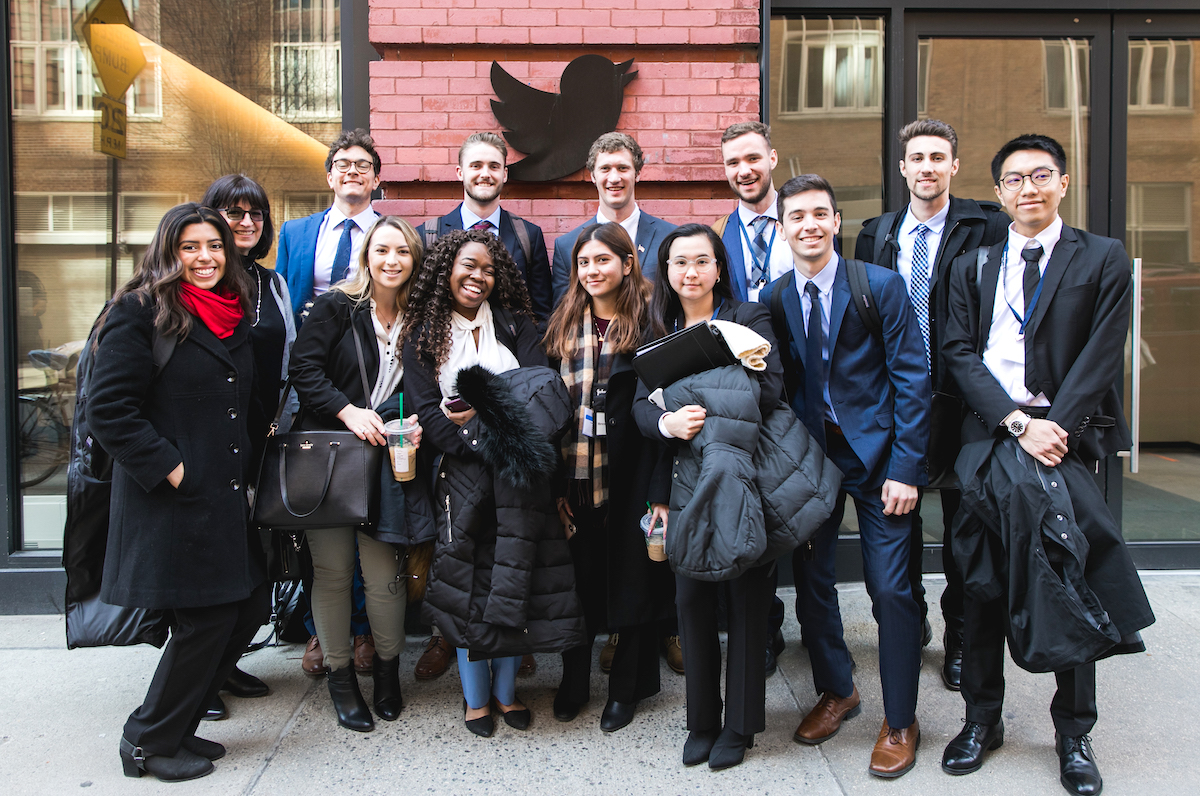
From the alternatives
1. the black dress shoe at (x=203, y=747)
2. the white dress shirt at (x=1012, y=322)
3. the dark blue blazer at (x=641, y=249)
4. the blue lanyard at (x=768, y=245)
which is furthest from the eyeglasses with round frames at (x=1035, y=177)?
the black dress shoe at (x=203, y=747)

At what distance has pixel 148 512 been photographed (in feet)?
9.66

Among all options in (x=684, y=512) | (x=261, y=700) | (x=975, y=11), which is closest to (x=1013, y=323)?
(x=684, y=512)

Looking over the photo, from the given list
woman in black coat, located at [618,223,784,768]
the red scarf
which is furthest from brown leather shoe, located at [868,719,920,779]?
the red scarf

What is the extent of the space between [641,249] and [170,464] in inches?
87.8

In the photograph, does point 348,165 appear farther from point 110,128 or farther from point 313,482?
point 110,128

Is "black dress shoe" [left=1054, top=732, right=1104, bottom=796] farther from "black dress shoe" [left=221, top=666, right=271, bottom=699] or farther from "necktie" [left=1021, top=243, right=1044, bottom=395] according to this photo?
"black dress shoe" [left=221, top=666, right=271, bottom=699]

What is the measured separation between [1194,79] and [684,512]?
15.7ft

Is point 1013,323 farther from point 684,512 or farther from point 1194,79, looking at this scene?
point 1194,79

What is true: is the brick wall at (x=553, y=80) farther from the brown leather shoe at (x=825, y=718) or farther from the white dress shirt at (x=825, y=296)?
the brown leather shoe at (x=825, y=718)

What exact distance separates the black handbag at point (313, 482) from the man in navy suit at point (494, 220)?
1.15 m

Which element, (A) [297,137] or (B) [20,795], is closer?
(B) [20,795]

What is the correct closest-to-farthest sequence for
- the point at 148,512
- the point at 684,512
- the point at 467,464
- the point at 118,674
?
the point at 684,512 < the point at 148,512 < the point at 467,464 < the point at 118,674

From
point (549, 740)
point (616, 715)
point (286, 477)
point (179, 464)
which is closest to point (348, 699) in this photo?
point (549, 740)

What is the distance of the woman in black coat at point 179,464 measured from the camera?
287cm
